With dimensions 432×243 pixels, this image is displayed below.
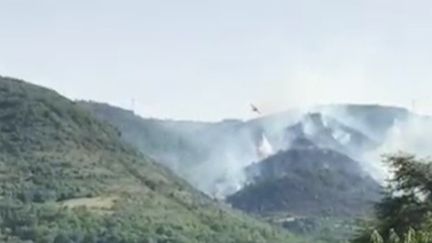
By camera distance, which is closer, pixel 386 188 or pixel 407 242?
pixel 407 242

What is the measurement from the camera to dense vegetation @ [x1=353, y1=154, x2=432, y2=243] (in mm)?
47906

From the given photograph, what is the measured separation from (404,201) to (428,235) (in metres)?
15.0

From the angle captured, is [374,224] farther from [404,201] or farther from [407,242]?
[407,242]

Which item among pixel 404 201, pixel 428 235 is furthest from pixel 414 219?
pixel 428 235

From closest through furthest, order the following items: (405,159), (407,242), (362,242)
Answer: (407,242) < (362,242) < (405,159)

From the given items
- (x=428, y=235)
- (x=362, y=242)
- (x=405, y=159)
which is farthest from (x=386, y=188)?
(x=428, y=235)

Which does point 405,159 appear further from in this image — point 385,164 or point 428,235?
point 428,235

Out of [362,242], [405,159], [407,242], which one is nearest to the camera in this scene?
[407,242]

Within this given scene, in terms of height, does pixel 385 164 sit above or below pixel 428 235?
above

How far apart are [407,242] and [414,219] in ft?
49.3

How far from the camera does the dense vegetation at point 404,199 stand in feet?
157

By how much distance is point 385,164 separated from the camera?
49.6 m

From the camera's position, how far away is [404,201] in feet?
161

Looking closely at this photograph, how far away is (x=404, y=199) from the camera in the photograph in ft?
162
